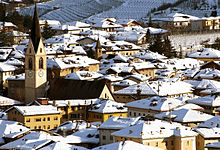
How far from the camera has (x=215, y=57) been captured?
422 feet

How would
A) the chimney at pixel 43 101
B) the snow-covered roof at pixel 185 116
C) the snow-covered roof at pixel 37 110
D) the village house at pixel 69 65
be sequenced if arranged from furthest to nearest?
the village house at pixel 69 65
the chimney at pixel 43 101
the snow-covered roof at pixel 37 110
the snow-covered roof at pixel 185 116

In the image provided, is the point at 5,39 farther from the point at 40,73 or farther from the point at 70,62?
the point at 40,73

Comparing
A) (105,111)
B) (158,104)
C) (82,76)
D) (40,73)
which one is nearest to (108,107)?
(105,111)

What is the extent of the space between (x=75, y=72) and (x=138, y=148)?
46819 millimetres

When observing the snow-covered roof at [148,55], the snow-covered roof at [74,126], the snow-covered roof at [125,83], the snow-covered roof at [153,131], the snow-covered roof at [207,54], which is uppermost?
the snow-covered roof at [153,131]

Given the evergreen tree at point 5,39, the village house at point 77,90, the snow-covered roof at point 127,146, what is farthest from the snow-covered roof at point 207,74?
the snow-covered roof at point 127,146

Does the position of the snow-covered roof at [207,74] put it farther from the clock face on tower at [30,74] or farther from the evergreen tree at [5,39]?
the evergreen tree at [5,39]

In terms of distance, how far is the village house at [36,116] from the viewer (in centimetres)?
7638

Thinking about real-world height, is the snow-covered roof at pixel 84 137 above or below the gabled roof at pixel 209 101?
above

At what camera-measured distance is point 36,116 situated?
7669 cm

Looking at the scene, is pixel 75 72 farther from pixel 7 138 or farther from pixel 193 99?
pixel 7 138

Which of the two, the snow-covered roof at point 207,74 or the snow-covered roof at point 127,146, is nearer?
the snow-covered roof at point 127,146

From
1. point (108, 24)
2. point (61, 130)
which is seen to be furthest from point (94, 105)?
point (108, 24)

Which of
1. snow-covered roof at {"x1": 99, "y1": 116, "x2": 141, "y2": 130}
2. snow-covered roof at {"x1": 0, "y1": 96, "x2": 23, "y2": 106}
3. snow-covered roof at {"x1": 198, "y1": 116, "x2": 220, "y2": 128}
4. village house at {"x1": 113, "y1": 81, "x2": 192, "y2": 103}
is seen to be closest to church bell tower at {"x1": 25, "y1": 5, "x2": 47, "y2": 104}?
snow-covered roof at {"x1": 0, "y1": 96, "x2": 23, "y2": 106}
